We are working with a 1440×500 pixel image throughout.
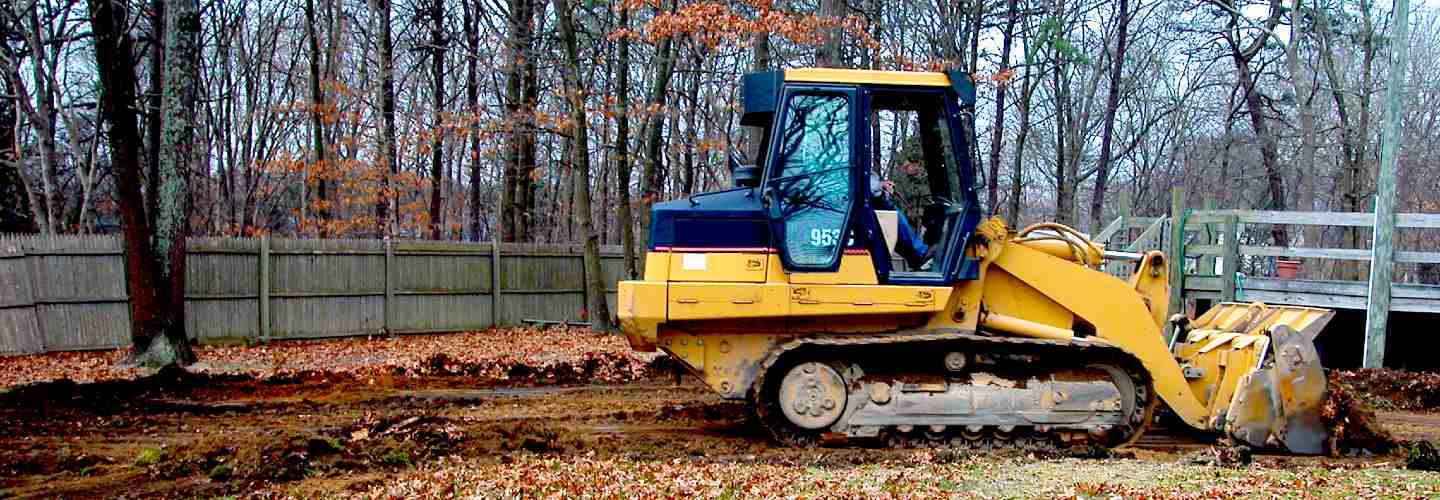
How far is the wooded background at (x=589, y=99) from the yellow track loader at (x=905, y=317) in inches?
291

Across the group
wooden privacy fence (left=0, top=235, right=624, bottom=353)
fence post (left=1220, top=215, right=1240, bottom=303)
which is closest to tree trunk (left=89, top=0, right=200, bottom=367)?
wooden privacy fence (left=0, top=235, right=624, bottom=353)

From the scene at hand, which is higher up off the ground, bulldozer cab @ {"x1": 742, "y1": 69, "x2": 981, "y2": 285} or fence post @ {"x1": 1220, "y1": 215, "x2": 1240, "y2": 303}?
bulldozer cab @ {"x1": 742, "y1": 69, "x2": 981, "y2": 285}

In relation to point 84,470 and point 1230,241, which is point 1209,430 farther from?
point 84,470

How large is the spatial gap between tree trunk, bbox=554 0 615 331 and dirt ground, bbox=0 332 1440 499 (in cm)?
835

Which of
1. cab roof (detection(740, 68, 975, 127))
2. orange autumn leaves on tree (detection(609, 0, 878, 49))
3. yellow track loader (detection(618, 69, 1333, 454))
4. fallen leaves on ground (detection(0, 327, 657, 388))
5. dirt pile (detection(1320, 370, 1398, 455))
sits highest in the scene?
orange autumn leaves on tree (detection(609, 0, 878, 49))

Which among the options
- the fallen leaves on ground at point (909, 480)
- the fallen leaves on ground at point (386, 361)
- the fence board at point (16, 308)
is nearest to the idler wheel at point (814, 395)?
the fallen leaves on ground at point (909, 480)

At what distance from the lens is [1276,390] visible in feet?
27.2

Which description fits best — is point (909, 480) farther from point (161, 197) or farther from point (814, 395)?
point (161, 197)

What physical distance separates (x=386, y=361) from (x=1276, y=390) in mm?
10585

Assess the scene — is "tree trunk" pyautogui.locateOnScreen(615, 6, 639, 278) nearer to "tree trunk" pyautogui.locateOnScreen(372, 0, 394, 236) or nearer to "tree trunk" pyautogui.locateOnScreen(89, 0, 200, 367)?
"tree trunk" pyautogui.locateOnScreen(89, 0, 200, 367)

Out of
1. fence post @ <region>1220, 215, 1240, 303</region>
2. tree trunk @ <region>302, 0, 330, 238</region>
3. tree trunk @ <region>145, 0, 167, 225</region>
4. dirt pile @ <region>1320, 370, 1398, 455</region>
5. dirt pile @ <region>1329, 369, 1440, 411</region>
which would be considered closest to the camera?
dirt pile @ <region>1320, 370, 1398, 455</region>

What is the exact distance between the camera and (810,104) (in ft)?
27.4

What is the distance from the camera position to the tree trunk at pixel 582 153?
18873 millimetres

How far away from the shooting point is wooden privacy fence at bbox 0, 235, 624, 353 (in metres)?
15.1
